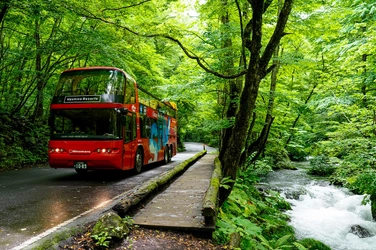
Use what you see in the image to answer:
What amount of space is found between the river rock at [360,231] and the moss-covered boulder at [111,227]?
9449mm

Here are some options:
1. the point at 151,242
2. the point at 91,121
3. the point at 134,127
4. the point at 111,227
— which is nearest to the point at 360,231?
the point at 134,127

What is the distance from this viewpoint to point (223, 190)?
7262 millimetres

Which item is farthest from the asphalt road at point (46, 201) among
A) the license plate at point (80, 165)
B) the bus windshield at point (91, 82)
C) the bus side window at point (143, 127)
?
the bus windshield at point (91, 82)

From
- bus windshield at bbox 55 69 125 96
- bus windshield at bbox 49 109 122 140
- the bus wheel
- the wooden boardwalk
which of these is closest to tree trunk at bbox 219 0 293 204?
the wooden boardwalk

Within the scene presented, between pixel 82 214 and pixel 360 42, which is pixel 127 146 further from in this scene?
pixel 360 42

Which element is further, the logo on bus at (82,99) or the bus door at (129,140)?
the bus door at (129,140)

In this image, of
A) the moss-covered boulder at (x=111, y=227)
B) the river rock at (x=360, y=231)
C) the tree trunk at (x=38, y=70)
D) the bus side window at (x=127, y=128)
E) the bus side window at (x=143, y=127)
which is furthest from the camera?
the tree trunk at (x=38, y=70)

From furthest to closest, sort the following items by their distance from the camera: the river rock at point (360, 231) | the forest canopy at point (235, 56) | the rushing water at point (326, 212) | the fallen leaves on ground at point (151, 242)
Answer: the river rock at point (360, 231) → the rushing water at point (326, 212) → the forest canopy at point (235, 56) → the fallen leaves on ground at point (151, 242)

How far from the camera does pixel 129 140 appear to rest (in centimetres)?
1068

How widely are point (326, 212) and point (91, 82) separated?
449 inches

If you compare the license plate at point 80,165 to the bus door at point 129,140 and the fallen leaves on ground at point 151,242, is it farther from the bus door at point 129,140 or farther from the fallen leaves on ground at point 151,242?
the fallen leaves on ground at point 151,242

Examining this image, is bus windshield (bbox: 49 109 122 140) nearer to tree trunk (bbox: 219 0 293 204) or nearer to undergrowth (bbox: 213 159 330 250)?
tree trunk (bbox: 219 0 293 204)

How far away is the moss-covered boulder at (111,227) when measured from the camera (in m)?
4.23

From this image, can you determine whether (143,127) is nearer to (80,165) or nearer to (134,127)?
(134,127)
